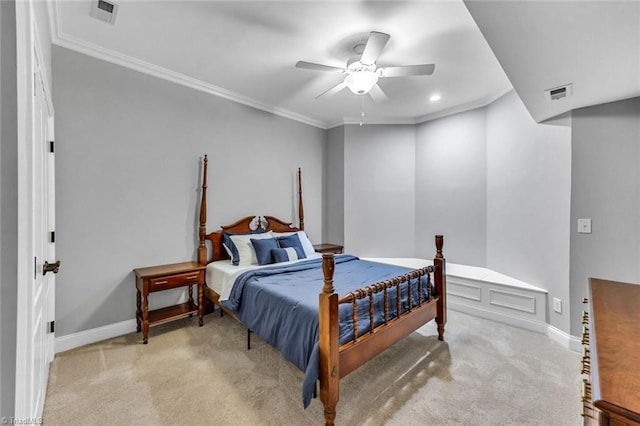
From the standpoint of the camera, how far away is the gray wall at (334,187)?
4.73 metres

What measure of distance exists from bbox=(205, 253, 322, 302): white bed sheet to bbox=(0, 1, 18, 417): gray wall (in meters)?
1.93

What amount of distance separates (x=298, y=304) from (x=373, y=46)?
6.56 ft

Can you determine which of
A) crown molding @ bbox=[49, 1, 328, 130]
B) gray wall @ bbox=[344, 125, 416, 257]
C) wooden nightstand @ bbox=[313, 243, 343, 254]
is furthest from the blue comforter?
crown molding @ bbox=[49, 1, 328, 130]

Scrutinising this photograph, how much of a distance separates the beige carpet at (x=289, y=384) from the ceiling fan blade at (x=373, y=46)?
8.26ft

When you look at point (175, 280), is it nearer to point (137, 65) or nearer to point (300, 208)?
point (300, 208)

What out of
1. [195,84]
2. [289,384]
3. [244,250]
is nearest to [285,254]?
[244,250]

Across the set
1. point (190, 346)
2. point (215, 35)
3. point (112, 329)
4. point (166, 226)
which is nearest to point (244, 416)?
point (190, 346)

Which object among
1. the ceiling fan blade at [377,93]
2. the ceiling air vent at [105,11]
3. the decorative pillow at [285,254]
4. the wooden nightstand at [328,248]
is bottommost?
the wooden nightstand at [328,248]

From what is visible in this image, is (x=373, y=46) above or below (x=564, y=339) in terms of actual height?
above

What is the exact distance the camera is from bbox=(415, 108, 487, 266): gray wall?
13.0 feet

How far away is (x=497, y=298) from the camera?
3236mm

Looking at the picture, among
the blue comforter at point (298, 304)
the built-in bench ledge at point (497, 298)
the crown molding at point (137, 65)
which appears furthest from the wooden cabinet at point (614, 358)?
the crown molding at point (137, 65)

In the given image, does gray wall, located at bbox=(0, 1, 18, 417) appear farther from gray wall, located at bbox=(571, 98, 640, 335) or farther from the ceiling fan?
gray wall, located at bbox=(571, 98, 640, 335)

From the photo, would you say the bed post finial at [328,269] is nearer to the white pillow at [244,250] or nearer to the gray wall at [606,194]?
the white pillow at [244,250]
